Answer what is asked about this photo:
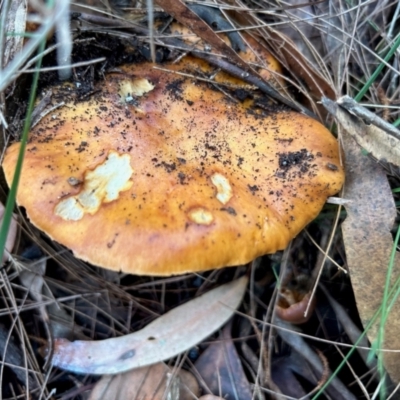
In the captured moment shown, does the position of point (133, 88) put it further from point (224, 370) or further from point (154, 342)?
point (224, 370)

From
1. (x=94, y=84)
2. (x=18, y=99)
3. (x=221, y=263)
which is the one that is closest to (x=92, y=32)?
(x=94, y=84)

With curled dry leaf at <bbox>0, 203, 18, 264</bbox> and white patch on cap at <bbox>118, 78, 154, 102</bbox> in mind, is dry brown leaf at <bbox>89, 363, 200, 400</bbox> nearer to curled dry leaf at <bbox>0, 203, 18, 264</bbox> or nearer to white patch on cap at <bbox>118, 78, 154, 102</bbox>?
curled dry leaf at <bbox>0, 203, 18, 264</bbox>

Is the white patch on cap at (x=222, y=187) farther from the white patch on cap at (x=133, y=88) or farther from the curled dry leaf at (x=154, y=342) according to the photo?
the curled dry leaf at (x=154, y=342)

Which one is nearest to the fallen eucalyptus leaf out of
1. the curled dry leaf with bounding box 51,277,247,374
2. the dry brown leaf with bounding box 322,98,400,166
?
the dry brown leaf with bounding box 322,98,400,166

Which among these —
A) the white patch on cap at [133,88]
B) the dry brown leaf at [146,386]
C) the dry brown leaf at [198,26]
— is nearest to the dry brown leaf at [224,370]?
the dry brown leaf at [146,386]

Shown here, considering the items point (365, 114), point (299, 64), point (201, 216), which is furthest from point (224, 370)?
point (299, 64)

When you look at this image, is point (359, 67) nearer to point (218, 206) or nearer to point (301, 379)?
point (218, 206)
